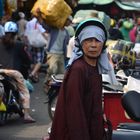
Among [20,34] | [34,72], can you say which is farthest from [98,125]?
[20,34]

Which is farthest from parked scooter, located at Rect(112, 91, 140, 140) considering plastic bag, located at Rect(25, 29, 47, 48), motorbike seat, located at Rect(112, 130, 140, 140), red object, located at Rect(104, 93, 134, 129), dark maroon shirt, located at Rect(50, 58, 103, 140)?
plastic bag, located at Rect(25, 29, 47, 48)

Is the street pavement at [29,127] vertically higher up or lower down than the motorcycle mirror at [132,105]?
lower down

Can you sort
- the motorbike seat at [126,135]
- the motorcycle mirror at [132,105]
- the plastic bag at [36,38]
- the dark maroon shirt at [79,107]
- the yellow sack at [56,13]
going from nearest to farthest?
the motorcycle mirror at [132,105]
the motorbike seat at [126,135]
the dark maroon shirt at [79,107]
the yellow sack at [56,13]
the plastic bag at [36,38]

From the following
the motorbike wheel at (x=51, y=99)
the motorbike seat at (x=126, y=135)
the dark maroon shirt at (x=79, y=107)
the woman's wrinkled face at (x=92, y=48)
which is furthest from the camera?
the motorbike wheel at (x=51, y=99)

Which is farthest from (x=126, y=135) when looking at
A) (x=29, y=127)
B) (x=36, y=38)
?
(x=36, y=38)

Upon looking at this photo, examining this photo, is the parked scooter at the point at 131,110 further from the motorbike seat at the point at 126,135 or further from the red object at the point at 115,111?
the red object at the point at 115,111

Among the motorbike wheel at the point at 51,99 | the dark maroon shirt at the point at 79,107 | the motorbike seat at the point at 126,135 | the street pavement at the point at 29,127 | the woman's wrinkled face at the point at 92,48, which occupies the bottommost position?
the street pavement at the point at 29,127

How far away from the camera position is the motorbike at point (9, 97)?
30.0 ft

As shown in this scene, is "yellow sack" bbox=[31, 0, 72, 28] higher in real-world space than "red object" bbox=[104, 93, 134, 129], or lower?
higher

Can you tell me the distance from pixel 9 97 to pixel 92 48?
4860mm

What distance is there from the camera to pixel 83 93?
4414 mm

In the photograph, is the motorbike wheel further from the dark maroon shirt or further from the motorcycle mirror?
the motorcycle mirror

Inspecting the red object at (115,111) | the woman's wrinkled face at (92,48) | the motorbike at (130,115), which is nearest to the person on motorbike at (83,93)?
the woman's wrinkled face at (92,48)

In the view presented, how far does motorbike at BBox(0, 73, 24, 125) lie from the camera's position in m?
9.14
